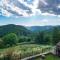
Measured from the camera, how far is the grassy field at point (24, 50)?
104 inches

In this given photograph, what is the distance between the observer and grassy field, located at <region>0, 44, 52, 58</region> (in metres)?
2.65

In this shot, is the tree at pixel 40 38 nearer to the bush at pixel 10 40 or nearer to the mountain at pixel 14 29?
the mountain at pixel 14 29

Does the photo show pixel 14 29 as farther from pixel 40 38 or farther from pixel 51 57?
pixel 51 57

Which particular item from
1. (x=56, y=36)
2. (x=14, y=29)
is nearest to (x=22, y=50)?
(x=14, y=29)

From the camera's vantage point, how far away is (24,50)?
105 inches

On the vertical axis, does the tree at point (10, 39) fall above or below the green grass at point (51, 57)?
above

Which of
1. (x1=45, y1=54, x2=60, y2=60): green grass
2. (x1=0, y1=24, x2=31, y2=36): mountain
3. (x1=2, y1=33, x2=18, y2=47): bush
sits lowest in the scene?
(x1=45, y1=54, x2=60, y2=60): green grass

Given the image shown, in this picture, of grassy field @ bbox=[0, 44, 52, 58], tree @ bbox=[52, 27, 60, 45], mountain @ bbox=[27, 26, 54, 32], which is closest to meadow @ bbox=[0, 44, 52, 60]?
grassy field @ bbox=[0, 44, 52, 58]

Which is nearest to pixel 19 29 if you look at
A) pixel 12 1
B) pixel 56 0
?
pixel 12 1

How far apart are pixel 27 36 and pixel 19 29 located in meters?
0.16

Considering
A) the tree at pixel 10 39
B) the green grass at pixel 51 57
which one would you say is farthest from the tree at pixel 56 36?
the tree at pixel 10 39

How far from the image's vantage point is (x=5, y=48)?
2.65m

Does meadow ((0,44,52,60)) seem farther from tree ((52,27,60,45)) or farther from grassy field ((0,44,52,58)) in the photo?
tree ((52,27,60,45))

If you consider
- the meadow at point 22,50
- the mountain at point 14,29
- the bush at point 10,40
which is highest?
the mountain at point 14,29
